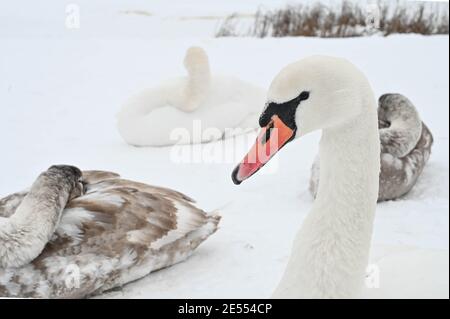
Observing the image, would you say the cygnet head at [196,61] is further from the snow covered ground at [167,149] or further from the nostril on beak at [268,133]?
the nostril on beak at [268,133]

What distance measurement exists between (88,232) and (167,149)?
0.41 metres

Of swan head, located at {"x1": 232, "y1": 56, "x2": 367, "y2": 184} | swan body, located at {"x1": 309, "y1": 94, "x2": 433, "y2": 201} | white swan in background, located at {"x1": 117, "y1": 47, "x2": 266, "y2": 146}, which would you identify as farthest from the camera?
swan body, located at {"x1": 309, "y1": 94, "x2": 433, "y2": 201}

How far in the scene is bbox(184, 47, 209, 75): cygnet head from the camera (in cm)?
221

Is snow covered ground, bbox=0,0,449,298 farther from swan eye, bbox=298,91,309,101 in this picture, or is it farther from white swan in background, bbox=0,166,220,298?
swan eye, bbox=298,91,309,101

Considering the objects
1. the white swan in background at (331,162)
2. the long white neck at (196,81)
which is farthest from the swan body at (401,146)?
the white swan in background at (331,162)

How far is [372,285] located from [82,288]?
0.83 m

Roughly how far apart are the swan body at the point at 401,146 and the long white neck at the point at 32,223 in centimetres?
116

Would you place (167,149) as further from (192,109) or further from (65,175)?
(192,109)

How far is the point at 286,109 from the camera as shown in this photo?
134cm

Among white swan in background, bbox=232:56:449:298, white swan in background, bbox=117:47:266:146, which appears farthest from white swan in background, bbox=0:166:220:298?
white swan in background, bbox=232:56:449:298

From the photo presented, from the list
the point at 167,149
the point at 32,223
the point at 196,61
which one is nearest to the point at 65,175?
the point at 32,223

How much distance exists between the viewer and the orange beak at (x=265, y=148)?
4.37ft

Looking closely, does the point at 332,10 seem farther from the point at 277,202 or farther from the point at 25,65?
the point at 25,65
